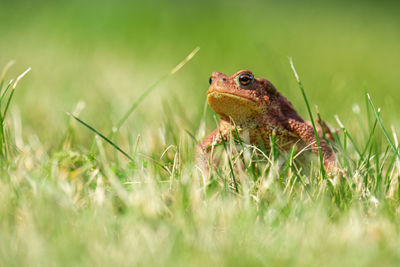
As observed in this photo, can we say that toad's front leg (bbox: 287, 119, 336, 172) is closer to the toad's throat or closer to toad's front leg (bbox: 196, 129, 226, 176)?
the toad's throat

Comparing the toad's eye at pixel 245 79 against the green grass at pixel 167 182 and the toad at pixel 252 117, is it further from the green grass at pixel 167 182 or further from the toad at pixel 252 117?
the green grass at pixel 167 182

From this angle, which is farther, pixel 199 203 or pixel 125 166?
pixel 125 166

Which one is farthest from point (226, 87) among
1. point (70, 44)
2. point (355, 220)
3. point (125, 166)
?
point (70, 44)

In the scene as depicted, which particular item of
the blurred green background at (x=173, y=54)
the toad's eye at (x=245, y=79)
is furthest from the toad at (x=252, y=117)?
the blurred green background at (x=173, y=54)

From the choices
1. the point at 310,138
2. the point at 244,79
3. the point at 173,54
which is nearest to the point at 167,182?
the point at 244,79

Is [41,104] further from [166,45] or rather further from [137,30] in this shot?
[137,30]

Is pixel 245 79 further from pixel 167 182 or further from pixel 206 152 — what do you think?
pixel 167 182

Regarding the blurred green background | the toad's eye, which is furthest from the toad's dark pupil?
the blurred green background
